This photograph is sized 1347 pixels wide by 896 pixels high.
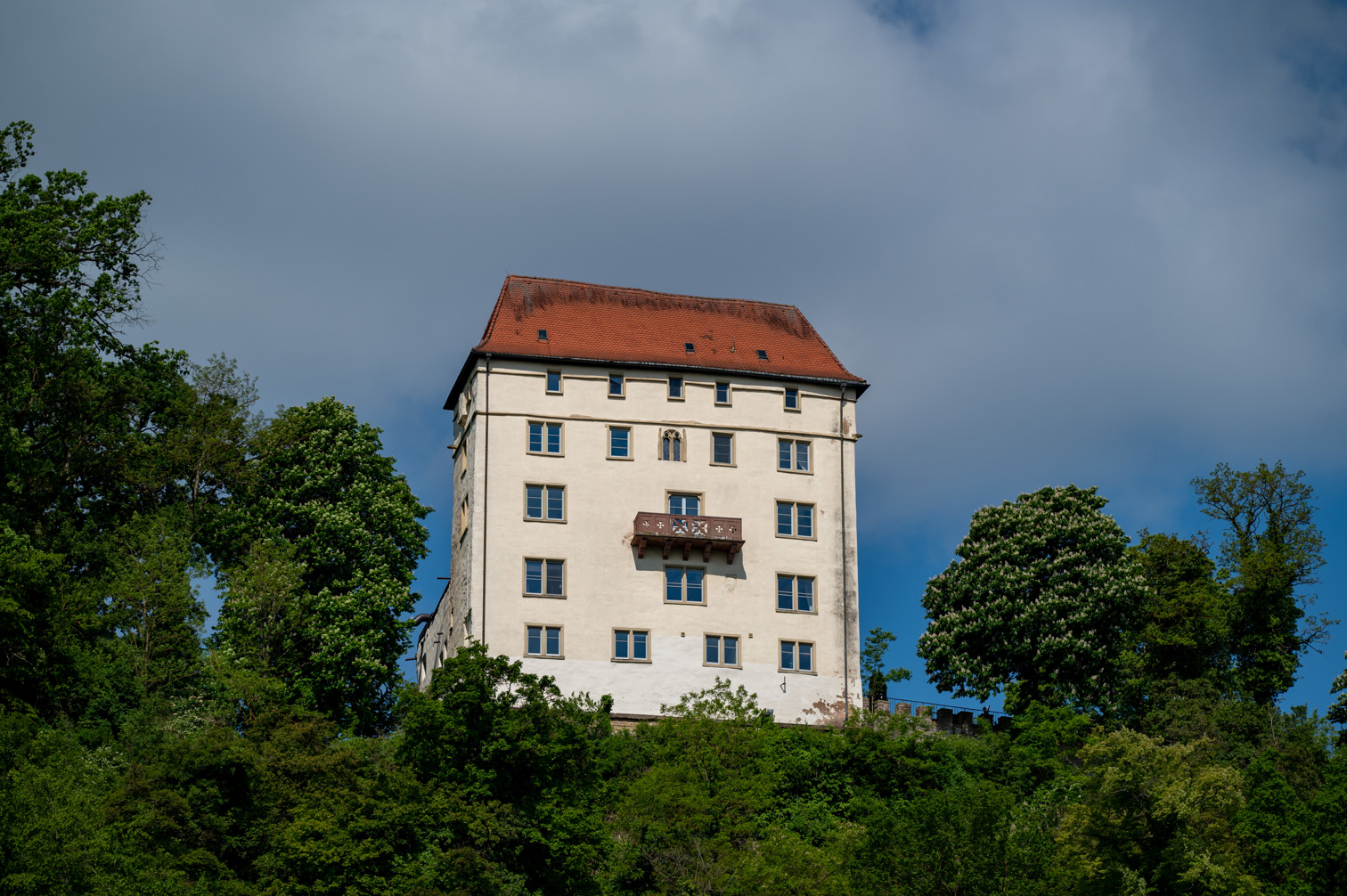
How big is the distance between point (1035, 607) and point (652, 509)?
14.5m

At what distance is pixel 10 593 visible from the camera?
50.7 metres

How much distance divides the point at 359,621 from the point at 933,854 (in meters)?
23.8

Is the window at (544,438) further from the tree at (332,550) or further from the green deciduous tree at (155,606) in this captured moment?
the green deciduous tree at (155,606)

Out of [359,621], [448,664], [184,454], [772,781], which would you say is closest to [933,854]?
[772,781]

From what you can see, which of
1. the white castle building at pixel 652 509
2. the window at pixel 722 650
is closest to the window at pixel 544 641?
the white castle building at pixel 652 509

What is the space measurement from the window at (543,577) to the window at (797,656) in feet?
27.5

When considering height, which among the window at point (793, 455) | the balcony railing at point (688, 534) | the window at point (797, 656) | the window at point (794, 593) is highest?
the window at point (793, 455)

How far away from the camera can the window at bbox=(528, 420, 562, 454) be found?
6166 cm

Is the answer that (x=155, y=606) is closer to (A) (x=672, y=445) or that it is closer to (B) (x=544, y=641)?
(B) (x=544, y=641)

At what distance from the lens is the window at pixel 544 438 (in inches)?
2427

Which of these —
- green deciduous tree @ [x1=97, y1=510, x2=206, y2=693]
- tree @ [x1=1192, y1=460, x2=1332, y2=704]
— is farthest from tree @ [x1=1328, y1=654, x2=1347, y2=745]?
green deciduous tree @ [x1=97, y1=510, x2=206, y2=693]

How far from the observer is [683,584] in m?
60.9

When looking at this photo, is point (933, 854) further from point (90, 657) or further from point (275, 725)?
point (90, 657)

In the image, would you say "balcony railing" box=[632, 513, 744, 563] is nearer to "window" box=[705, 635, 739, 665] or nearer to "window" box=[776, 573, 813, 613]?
"window" box=[776, 573, 813, 613]
